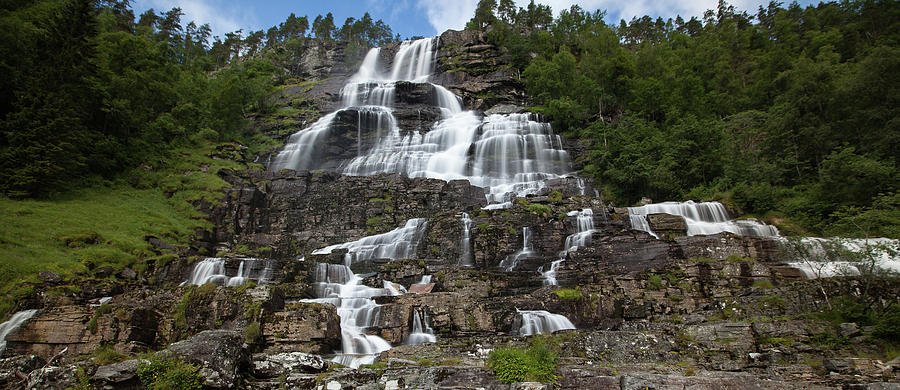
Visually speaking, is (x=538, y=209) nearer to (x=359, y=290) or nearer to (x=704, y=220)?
(x=704, y=220)

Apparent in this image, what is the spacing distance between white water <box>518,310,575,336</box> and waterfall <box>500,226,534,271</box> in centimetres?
524

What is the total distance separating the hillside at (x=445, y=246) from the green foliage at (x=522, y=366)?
57 mm

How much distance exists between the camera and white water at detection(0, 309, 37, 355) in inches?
446

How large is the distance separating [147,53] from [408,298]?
3216cm

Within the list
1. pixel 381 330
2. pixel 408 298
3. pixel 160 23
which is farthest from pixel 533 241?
pixel 160 23

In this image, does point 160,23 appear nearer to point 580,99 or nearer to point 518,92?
point 518,92

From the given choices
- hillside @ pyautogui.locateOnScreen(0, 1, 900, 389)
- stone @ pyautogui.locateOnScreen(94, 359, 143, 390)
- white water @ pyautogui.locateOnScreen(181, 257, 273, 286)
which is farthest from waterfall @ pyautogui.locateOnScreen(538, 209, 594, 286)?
stone @ pyautogui.locateOnScreen(94, 359, 143, 390)

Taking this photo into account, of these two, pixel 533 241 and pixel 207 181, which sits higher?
pixel 207 181

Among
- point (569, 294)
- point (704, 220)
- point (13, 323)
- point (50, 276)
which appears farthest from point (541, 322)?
point (50, 276)

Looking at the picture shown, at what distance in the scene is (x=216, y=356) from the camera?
22.7 feet

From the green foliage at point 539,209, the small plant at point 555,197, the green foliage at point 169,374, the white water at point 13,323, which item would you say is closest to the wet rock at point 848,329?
the green foliage at point 539,209

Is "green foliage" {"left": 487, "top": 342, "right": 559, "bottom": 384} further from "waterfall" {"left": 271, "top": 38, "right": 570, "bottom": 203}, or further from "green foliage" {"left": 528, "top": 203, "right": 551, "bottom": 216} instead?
"waterfall" {"left": 271, "top": 38, "right": 570, "bottom": 203}

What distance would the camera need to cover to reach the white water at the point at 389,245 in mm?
23438

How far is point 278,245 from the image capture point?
89.5ft
